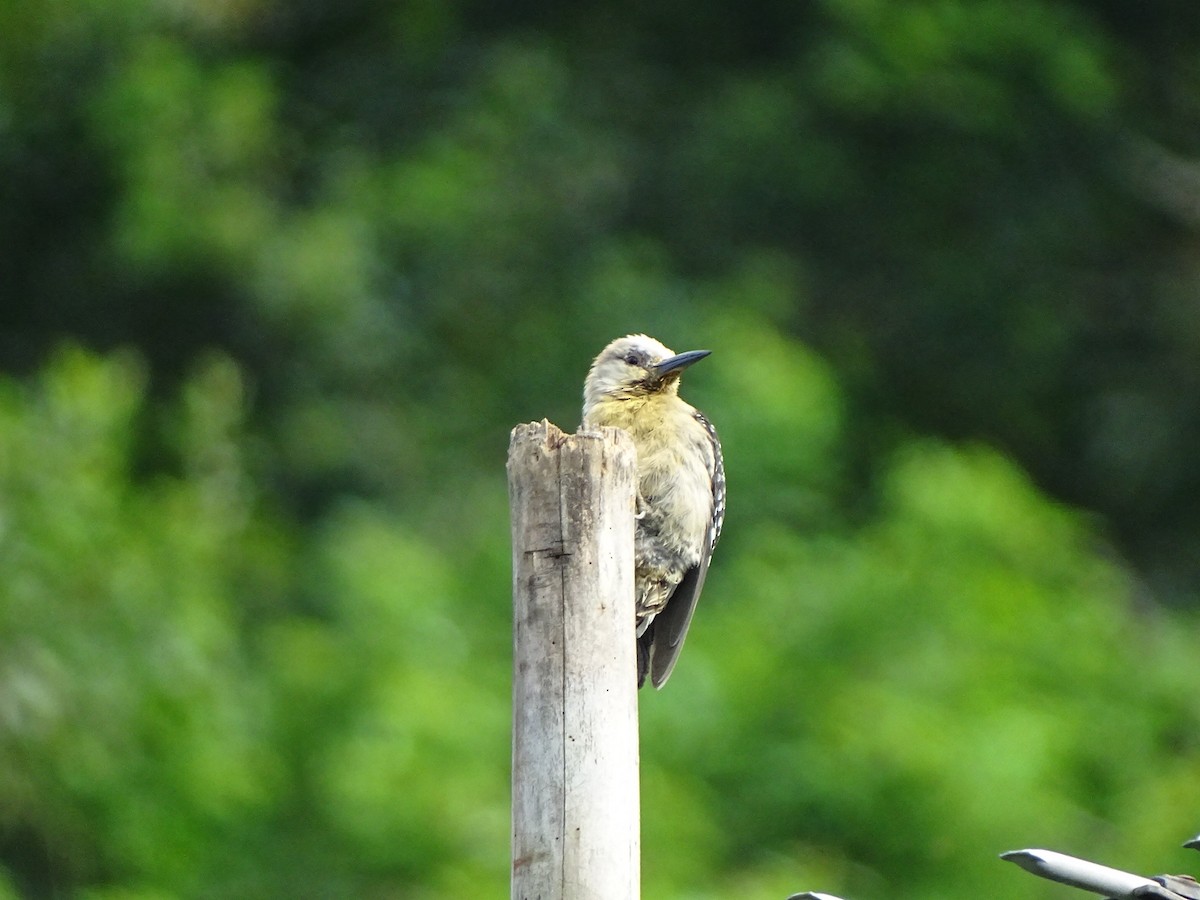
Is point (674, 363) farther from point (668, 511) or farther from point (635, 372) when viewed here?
point (668, 511)

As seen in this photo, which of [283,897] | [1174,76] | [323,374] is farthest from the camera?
[1174,76]

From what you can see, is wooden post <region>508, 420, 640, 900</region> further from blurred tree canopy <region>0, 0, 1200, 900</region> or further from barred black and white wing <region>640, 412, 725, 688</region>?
blurred tree canopy <region>0, 0, 1200, 900</region>

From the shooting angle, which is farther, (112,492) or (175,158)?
(175,158)

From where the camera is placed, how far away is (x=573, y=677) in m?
3.34

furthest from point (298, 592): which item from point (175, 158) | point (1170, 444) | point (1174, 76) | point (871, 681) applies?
point (1174, 76)

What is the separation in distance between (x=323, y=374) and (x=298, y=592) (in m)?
1.54

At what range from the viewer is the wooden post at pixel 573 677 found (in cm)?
329

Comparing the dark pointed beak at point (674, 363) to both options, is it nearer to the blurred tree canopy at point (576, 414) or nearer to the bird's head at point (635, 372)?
the bird's head at point (635, 372)

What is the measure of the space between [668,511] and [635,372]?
792 millimetres

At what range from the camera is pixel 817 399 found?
1111cm

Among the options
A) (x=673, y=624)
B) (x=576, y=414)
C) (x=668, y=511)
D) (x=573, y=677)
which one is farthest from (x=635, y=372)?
(x=576, y=414)

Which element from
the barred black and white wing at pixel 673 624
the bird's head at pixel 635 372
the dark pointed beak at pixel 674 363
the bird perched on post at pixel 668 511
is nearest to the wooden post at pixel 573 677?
the bird perched on post at pixel 668 511

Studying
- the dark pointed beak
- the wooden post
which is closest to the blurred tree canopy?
the dark pointed beak

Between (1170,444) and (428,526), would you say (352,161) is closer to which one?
(428,526)
